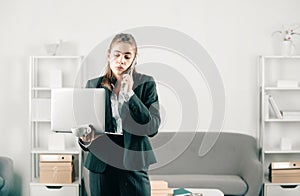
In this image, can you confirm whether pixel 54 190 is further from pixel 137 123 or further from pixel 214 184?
pixel 137 123

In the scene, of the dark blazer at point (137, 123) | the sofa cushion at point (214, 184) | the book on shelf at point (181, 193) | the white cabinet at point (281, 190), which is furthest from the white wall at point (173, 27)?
the dark blazer at point (137, 123)

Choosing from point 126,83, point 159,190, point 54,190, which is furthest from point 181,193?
point 54,190

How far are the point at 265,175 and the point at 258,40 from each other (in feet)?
4.12

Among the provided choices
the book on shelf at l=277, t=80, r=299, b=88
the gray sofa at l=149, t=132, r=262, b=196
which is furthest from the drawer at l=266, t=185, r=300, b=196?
the book on shelf at l=277, t=80, r=299, b=88

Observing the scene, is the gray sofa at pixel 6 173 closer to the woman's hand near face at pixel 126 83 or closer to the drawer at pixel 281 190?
the drawer at pixel 281 190

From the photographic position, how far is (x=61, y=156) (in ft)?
15.2

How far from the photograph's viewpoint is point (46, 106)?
4723 mm

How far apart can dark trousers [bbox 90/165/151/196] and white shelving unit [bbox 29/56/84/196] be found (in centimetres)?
239

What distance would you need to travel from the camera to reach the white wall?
489cm

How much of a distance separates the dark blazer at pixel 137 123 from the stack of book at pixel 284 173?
2485mm

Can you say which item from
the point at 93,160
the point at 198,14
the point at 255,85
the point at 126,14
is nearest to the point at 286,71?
the point at 255,85

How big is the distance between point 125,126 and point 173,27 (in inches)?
109

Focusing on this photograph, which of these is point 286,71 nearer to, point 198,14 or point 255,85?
point 255,85

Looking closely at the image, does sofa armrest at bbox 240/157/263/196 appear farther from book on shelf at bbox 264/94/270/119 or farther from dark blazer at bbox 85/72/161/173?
dark blazer at bbox 85/72/161/173
